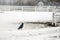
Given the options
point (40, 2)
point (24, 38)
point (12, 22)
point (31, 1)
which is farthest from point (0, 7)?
point (24, 38)

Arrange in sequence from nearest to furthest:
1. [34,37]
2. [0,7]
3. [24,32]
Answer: [24,32] → [34,37] → [0,7]

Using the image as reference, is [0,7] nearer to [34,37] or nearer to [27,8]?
[27,8]

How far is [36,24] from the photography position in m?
2.27

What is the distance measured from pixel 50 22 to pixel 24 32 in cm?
84

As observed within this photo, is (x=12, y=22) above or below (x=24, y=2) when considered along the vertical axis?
below

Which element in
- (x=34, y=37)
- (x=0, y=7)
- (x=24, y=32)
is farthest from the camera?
(x=0, y=7)

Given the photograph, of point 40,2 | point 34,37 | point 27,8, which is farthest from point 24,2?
point 34,37

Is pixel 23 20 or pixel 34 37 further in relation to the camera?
pixel 23 20

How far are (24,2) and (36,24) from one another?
39 centimetres

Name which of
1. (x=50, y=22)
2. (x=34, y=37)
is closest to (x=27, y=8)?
(x=50, y=22)

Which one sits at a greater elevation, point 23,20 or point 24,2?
point 24,2

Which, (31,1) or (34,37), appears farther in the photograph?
(31,1)

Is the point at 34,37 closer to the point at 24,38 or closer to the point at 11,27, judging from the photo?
the point at 24,38

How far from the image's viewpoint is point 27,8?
221 cm
